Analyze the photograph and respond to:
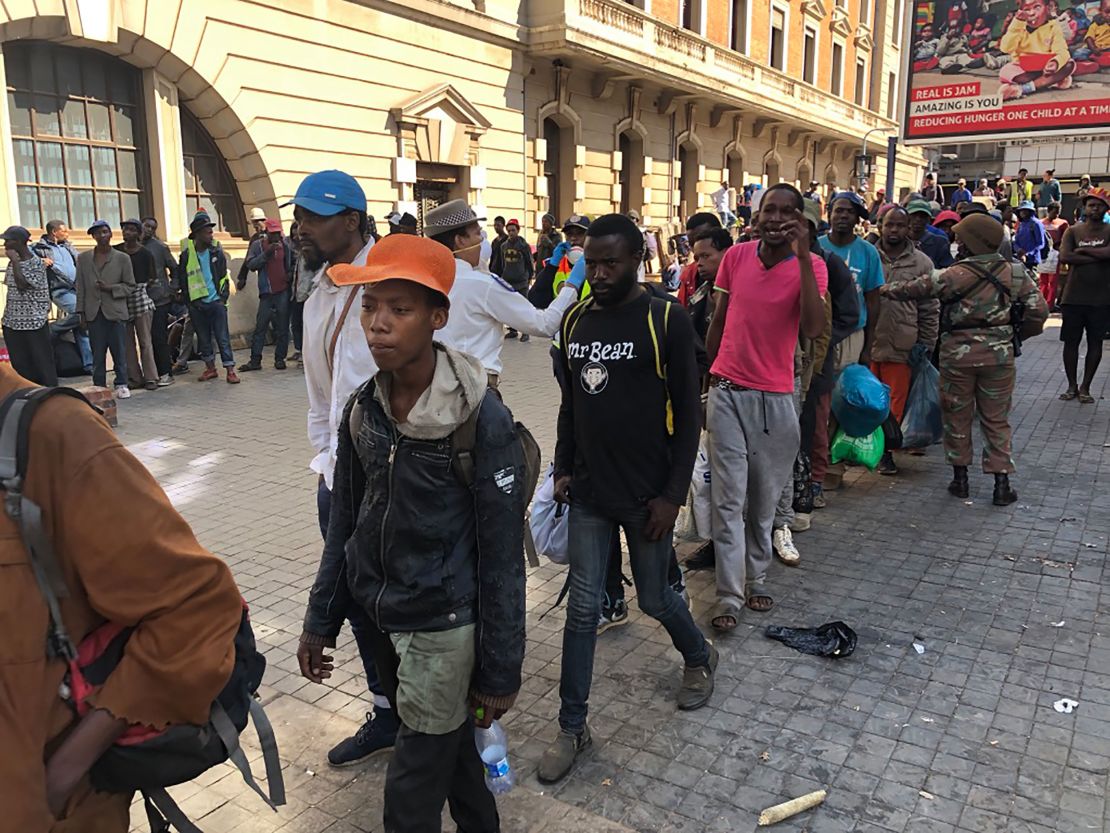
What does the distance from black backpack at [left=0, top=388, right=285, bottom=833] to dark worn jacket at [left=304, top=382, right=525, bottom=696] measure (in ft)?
1.69

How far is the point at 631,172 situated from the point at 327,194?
21452 millimetres

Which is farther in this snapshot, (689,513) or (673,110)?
(673,110)

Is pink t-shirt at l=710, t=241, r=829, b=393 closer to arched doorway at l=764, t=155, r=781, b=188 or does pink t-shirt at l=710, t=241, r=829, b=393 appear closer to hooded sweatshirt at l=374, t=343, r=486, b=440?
hooded sweatshirt at l=374, t=343, r=486, b=440

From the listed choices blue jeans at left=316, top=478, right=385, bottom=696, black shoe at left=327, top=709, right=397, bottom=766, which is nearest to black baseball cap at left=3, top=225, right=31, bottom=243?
blue jeans at left=316, top=478, right=385, bottom=696

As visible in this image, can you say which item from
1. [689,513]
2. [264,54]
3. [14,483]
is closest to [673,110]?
[264,54]

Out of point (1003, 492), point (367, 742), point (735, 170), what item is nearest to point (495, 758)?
point (367, 742)

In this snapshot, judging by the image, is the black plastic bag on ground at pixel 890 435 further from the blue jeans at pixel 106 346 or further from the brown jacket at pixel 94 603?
the blue jeans at pixel 106 346

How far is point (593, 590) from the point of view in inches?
134

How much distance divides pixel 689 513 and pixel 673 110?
21.2 m

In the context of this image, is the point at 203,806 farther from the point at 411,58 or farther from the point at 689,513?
the point at 411,58

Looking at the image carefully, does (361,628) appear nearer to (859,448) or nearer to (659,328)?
(659,328)

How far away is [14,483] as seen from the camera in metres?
1.48

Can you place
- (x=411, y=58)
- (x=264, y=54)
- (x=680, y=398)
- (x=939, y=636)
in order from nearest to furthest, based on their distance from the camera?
(x=680, y=398) < (x=939, y=636) < (x=264, y=54) < (x=411, y=58)

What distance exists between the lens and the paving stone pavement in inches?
121
